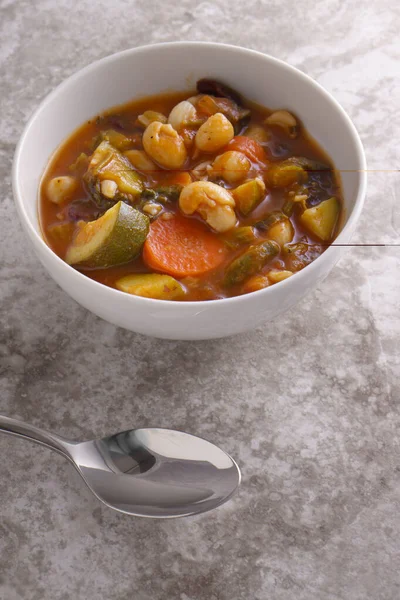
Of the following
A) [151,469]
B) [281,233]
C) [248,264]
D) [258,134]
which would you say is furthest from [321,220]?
[151,469]

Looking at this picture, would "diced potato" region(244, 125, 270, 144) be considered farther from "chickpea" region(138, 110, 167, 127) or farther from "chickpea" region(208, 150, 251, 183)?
"chickpea" region(138, 110, 167, 127)

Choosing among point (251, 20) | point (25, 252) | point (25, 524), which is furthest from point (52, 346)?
point (251, 20)

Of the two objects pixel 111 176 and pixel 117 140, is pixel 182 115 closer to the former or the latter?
pixel 117 140

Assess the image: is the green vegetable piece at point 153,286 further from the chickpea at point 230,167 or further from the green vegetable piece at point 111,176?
the chickpea at point 230,167

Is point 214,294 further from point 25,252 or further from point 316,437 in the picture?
point 25,252

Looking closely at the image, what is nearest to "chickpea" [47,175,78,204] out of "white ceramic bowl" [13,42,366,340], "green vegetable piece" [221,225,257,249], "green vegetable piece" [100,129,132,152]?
"white ceramic bowl" [13,42,366,340]

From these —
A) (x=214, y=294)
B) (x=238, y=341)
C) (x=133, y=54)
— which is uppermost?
(x=133, y=54)
